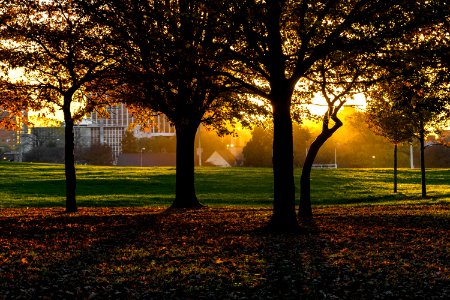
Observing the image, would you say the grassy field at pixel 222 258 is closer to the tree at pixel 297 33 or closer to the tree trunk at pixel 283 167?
the tree trunk at pixel 283 167

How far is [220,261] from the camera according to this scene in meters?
12.6

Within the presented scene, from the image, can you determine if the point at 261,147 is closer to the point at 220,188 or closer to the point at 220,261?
the point at 220,188

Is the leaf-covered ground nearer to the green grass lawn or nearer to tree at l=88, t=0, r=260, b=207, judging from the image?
tree at l=88, t=0, r=260, b=207

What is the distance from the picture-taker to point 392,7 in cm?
1572

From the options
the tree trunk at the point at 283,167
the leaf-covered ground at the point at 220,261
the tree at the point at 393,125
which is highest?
the tree at the point at 393,125

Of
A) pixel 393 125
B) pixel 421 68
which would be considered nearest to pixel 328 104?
pixel 421 68

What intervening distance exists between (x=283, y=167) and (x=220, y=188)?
110 ft

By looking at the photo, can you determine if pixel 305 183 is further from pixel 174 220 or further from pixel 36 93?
pixel 36 93

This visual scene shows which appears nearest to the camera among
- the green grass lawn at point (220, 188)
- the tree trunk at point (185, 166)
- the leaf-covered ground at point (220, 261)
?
the leaf-covered ground at point (220, 261)

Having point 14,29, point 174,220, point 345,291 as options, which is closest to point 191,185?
point 174,220

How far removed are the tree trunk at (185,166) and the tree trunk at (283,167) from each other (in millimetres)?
10074

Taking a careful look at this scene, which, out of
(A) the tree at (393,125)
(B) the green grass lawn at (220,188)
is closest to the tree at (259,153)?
(B) the green grass lawn at (220,188)

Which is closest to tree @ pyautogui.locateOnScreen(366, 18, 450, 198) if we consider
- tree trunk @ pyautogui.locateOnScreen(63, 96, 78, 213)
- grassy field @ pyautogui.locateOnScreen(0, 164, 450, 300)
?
grassy field @ pyautogui.locateOnScreen(0, 164, 450, 300)

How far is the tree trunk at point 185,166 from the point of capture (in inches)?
1086
